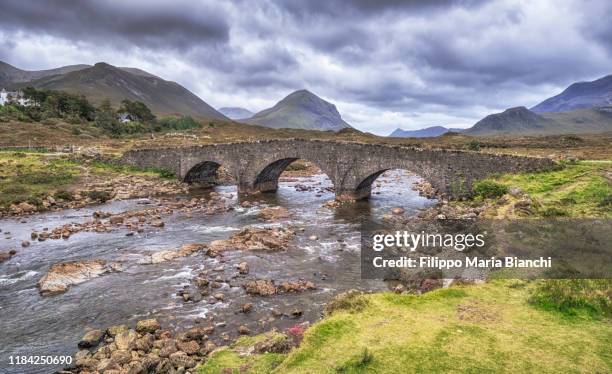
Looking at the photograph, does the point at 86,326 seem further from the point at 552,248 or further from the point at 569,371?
the point at 552,248

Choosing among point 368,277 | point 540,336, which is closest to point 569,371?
point 540,336

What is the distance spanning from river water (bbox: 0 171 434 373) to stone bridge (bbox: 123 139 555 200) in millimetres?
3675

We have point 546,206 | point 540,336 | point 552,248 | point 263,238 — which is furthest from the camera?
point 263,238

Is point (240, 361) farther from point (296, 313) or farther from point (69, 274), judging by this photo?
point (69, 274)

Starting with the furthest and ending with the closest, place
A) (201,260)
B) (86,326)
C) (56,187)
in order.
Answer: (56,187) < (201,260) < (86,326)

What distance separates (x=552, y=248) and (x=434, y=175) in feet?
51.4

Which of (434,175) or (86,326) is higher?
(434,175)

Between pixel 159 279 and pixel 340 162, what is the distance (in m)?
19.8

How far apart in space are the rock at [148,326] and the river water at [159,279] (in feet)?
1.33

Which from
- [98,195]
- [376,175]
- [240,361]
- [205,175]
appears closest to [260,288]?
[240,361]

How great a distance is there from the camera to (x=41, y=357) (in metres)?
11.3

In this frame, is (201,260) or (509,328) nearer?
(509,328)

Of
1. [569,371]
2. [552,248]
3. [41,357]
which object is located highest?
[552,248]

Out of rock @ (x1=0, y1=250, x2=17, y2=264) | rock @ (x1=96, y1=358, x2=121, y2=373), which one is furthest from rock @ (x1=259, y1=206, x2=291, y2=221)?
rock @ (x1=96, y1=358, x2=121, y2=373)
